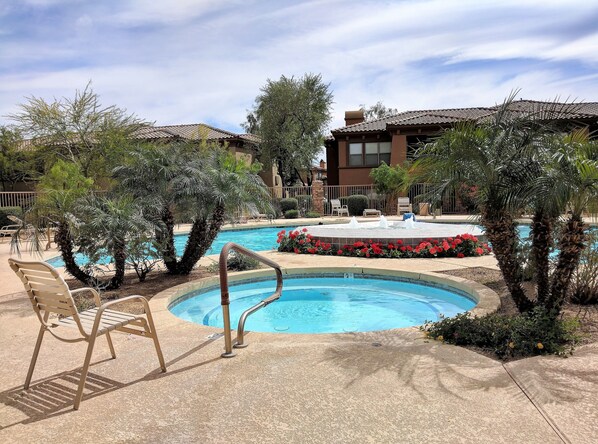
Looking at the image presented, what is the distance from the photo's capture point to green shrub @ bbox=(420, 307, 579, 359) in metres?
4.21

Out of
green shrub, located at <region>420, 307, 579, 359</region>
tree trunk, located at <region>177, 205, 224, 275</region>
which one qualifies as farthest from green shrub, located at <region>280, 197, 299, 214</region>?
green shrub, located at <region>420, 307, 579, 359</region>

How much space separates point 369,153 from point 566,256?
2645cm

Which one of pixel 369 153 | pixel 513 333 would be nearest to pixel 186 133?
pixel 369 153

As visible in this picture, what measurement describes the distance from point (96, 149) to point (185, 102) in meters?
4.72

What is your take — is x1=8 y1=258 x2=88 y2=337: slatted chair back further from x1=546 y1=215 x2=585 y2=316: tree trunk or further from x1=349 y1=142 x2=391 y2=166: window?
x1=349 y1=142 x2=391 y2=166: window

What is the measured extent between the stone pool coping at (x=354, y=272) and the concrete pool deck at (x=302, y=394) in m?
1.23

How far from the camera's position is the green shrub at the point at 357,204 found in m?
26.9

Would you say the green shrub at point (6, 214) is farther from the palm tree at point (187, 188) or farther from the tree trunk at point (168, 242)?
the tree trunk at point (168, 242)

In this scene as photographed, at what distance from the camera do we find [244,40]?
12367mm

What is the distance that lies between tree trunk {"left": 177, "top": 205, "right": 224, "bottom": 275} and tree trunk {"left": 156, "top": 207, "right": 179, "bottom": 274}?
15 cm

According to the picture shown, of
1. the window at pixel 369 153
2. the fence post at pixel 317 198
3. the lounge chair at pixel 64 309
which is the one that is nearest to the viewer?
the lounge chair at pixel 64 309

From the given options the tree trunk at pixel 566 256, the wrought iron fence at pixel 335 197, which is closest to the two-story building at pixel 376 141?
the wrought iron fence at pixel 335 197

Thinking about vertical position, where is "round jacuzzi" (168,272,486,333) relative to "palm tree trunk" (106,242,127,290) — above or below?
below

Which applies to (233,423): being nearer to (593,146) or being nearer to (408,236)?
(593,146)
